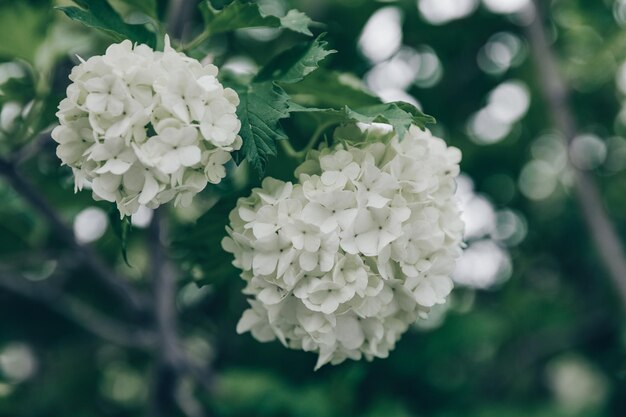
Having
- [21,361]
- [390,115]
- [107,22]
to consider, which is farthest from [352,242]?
[21,361]

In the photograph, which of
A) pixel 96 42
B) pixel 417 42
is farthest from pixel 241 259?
pixel 417 42

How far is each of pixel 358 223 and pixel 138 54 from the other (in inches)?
19.7

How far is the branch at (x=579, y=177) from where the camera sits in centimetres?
284

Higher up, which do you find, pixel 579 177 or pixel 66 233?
pixel 579 177

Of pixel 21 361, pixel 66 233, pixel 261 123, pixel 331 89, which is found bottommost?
pixel 21 361

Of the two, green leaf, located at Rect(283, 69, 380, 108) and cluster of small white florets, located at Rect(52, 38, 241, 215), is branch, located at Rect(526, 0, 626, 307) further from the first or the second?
cluster of small white florets, located at Rect(52, 38, 241, 215)

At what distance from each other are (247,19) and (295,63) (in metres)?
0.14

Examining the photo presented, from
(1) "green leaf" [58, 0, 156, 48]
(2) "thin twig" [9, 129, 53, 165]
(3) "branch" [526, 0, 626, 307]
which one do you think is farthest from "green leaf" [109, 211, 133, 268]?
(3) "branch" [526, 0, 626, 307]

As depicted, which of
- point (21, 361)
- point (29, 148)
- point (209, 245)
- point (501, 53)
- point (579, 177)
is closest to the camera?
point (209, 245)

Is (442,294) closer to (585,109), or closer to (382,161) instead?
(382,161)

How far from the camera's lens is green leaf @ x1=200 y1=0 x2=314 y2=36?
147 centimetres

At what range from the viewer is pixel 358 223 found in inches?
51.2

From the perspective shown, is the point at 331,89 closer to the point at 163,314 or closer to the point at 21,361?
the point at 163,314

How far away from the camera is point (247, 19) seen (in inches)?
59.9
